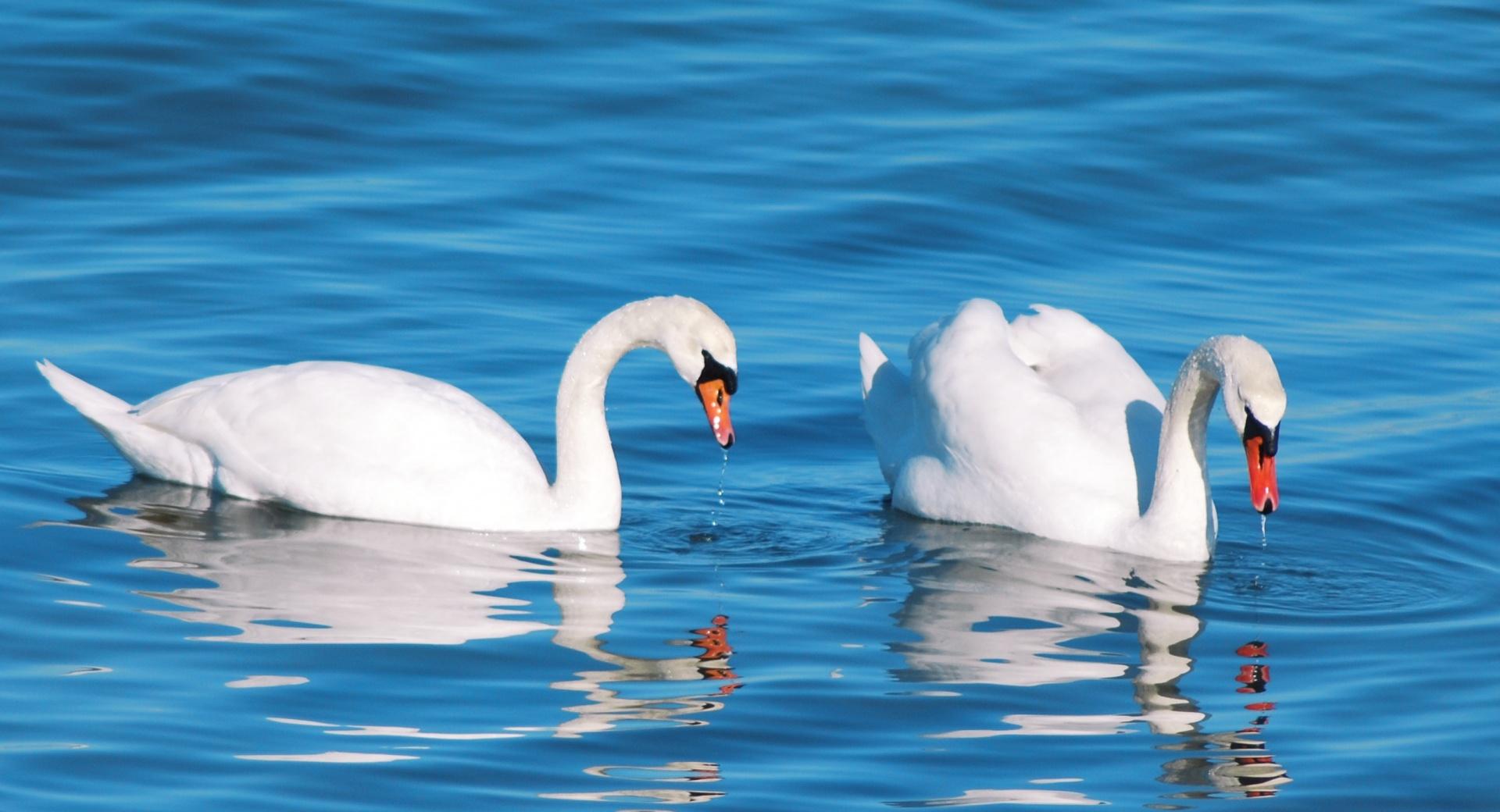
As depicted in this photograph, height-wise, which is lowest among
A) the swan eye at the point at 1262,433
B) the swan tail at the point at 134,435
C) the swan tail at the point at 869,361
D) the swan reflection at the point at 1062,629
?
the swan reflection at the point at 1062,629

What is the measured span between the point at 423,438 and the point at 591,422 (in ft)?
2.32

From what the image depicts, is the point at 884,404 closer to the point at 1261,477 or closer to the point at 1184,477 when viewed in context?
the point at 1184,477

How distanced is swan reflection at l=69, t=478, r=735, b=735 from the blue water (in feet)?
0.09

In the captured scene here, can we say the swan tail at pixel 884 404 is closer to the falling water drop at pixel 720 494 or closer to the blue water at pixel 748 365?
the blue water at pixel 748 365

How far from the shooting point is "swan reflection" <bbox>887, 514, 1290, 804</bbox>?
24.4ft

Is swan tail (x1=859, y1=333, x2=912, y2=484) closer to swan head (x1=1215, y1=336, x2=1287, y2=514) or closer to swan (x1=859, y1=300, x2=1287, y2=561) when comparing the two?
swan (x1=859, y1=300, x2=1287, y2=561)

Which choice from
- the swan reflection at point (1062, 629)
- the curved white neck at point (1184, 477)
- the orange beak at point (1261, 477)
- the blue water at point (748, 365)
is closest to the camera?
the blue water at point (748, 365)

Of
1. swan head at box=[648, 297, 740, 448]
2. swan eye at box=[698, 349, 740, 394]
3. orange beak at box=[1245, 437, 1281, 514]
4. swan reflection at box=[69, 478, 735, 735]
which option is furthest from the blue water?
swan eye at box=[698, 349, 740, 394]

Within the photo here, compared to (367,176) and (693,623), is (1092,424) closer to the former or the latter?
(693,623)

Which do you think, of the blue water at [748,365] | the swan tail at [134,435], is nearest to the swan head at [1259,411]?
the blue water at [748,365]

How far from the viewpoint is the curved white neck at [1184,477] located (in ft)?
32.2

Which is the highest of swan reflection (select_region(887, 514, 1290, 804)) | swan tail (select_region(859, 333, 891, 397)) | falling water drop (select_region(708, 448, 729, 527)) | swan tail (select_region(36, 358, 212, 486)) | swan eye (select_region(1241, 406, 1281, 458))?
swan tail (select_region(859, 333, 891, 397))

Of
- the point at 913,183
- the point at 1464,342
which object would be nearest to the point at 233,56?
the point at 913,183

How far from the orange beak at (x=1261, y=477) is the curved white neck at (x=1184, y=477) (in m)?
0.51
